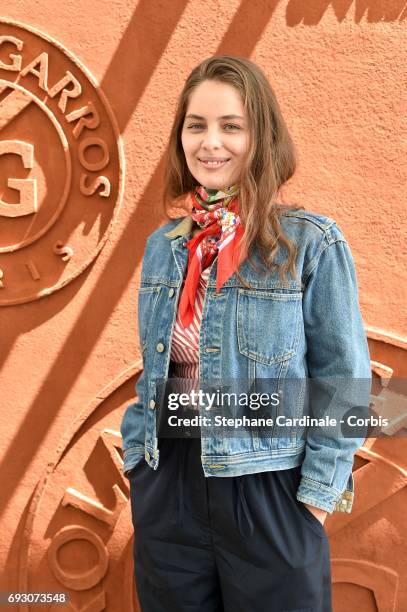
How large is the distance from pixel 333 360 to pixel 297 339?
4.1 inches

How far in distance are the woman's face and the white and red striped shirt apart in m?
0.26

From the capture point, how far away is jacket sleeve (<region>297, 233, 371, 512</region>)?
1.61 meters

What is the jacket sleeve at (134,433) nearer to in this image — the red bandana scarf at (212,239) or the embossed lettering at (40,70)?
the red bandana scarf at (212,239)

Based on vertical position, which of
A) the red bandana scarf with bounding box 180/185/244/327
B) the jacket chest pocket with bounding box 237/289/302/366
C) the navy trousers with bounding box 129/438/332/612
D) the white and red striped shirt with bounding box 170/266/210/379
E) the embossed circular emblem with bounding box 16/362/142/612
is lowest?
the embossed circular emblem with bounding box 16/362/142/612

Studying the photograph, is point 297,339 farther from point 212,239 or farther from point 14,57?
point 14,57

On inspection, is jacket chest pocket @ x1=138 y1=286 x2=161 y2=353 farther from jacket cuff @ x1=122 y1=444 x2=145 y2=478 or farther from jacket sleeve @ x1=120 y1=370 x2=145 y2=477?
jacket cuff @ x1=122 y1=444 x2=145 y2=478

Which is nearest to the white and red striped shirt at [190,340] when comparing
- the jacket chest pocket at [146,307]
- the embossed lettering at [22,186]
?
the jacket chest pocket at [146,307]

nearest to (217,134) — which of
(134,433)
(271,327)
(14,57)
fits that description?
(271,327)

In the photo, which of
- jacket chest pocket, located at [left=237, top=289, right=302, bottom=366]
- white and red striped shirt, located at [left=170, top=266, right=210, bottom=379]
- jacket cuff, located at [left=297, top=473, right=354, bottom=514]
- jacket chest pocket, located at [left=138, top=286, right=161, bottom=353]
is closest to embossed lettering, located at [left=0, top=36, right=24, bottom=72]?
jacket chest pocket, located at [left=138, top=286, right=161, bottom=353]

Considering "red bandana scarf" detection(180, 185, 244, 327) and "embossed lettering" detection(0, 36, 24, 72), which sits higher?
"embossed lettering" detection(0, 36, 24, 72)

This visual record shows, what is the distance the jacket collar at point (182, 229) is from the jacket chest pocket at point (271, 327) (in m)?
0.34

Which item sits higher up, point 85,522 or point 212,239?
point 212,239

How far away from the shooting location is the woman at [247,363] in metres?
1.61

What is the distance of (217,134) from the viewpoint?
169 centimetres
